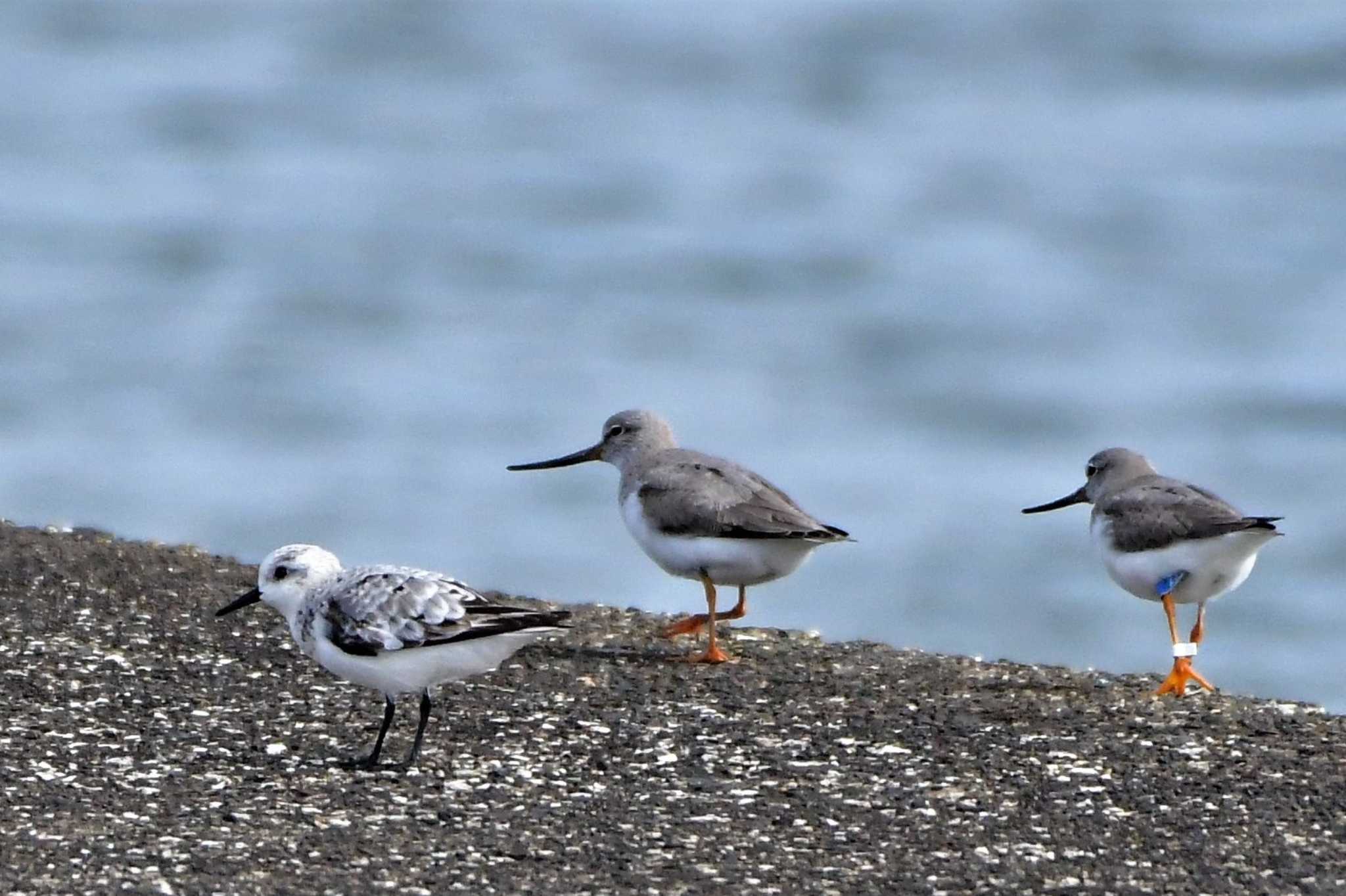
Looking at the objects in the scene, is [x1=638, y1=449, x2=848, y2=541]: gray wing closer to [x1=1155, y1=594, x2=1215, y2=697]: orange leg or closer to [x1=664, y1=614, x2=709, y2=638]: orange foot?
[x1=664, y1=614, x2=709, y2=638]: orange foot

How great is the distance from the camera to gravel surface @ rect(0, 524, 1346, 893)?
6.33m

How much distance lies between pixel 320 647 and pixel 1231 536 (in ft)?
12.4

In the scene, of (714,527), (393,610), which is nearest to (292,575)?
(393,610)

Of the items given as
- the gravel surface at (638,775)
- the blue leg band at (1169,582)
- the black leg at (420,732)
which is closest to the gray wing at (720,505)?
the gravel surface at (638,775)

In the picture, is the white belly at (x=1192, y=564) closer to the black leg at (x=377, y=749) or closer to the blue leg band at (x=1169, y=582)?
the blue leg band at (x=1169, y=582)

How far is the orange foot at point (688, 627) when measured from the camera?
31.0ft

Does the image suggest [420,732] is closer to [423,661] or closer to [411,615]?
[423,661]

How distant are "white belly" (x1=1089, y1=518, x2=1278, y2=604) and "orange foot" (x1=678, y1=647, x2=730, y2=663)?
1785mm

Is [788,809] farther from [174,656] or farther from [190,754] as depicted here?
[174,656]

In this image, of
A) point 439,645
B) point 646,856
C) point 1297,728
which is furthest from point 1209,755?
point 439,645

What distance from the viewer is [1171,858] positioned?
6.48 metres

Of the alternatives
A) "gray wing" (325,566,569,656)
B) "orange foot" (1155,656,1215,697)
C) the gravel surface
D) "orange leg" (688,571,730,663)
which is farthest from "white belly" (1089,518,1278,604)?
"gray wing" (325,566,569,656)

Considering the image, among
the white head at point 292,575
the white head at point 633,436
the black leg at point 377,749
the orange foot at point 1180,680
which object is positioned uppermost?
the white head at point 633,436

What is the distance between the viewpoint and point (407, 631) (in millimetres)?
7188
